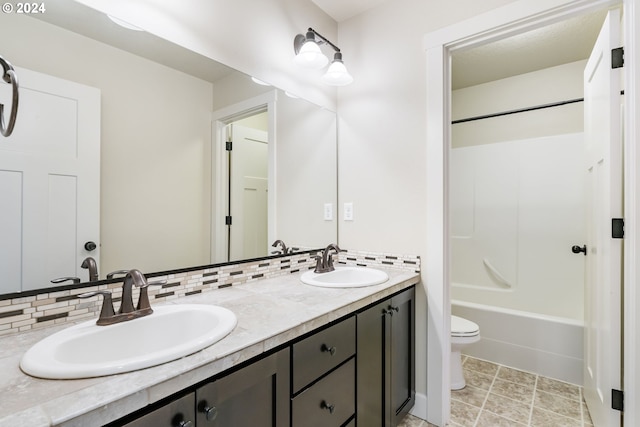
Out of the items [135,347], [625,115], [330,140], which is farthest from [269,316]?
[625,115]

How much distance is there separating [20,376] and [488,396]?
7.48ft

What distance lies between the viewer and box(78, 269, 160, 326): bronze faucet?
0.92m

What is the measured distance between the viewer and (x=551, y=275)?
271 cm

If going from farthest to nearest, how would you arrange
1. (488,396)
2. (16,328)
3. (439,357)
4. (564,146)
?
1. (564,146)
2. (488,396)
3. (439,357)
4. (16,328)

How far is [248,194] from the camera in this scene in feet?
5.43

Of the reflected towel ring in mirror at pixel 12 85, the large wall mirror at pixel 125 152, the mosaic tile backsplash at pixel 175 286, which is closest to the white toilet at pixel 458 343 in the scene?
the mosaic tile backsplash at pixel 175 286

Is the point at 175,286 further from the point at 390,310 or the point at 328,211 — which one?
the point at 328,211

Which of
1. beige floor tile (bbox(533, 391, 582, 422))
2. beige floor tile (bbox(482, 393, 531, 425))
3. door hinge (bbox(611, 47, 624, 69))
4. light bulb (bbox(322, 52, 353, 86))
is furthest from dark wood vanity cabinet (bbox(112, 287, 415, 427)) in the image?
door hinge (bbox(611, 47, 624, 69))

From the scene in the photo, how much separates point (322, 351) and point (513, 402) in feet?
5.11

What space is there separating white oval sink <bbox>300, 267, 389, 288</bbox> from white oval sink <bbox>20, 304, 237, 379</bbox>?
1.98ft

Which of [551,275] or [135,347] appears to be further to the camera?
[551,275]

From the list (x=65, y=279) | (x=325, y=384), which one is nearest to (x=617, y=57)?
(x=325, y=384)

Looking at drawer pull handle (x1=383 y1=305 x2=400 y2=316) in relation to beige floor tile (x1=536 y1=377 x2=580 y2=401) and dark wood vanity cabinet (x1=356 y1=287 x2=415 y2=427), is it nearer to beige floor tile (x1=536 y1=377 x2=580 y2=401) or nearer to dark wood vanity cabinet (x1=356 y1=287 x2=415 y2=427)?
dark wood vanity cabinet (x1=356 y1=287 x2=415 y2=427)

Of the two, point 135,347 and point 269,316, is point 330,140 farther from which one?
point 135,347
